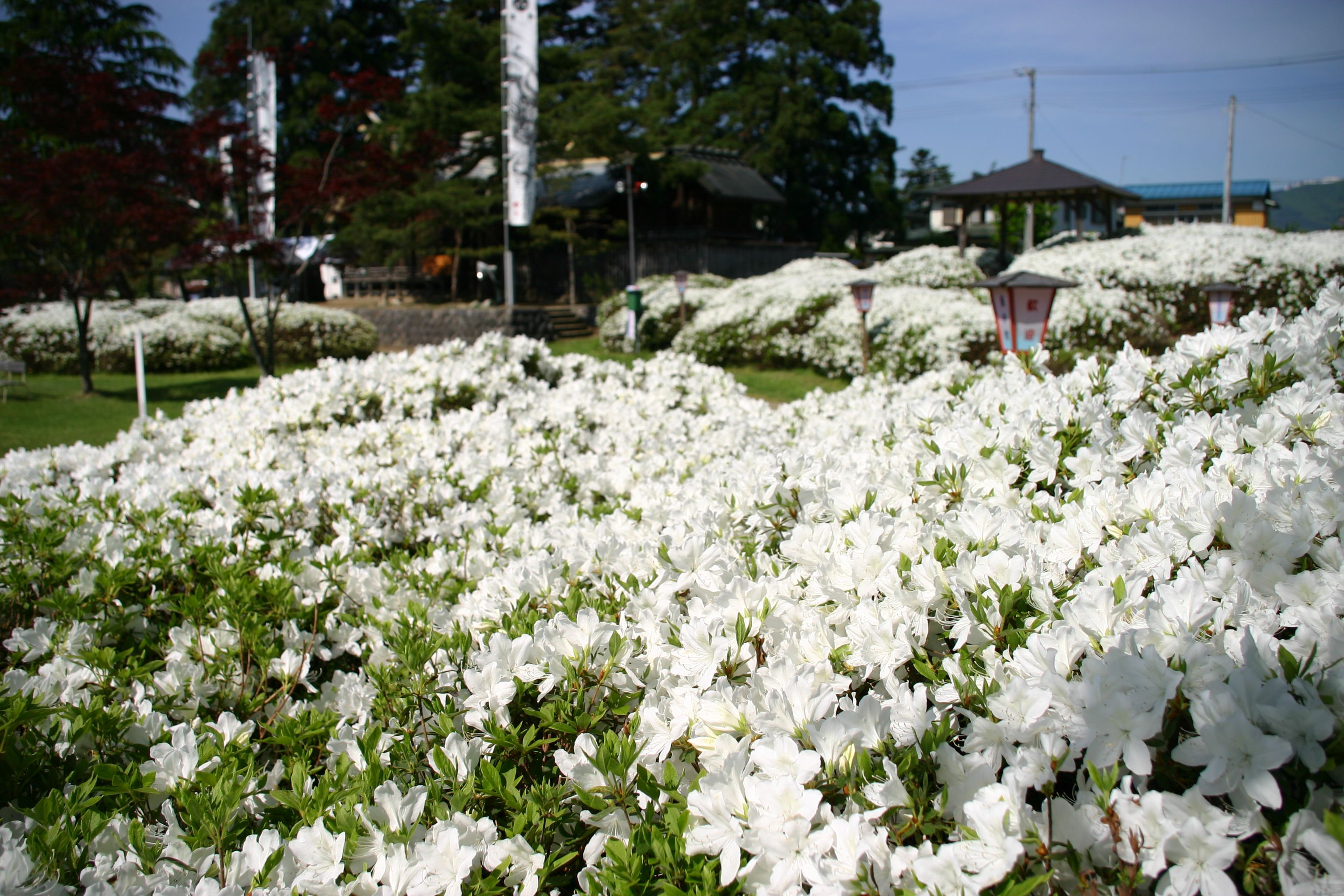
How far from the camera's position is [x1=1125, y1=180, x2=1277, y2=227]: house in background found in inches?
2163

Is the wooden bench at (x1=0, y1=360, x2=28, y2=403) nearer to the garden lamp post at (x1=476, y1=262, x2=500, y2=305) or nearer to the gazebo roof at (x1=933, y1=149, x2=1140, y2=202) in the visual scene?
the garden lamp post at (x1=476, y1=262, x2=500, y2=305)

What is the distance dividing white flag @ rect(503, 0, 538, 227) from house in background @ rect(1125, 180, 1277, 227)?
2104 inches

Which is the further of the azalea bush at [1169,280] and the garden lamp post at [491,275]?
the garden lamp post at [491,275]

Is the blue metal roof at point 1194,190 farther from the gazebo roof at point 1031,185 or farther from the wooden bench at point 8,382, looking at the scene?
the wooden bench at point 8,382

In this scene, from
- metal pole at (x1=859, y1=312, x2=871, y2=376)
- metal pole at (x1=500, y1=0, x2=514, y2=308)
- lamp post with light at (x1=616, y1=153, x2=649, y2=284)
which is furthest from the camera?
Result: lamp post with light at (x1=616, y1=153, x2=649, y2=284)

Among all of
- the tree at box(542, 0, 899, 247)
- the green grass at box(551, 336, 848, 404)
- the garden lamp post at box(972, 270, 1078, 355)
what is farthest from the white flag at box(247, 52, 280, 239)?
the tree at box(542, 0, 899, 247)

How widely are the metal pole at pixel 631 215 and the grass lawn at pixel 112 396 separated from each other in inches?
171

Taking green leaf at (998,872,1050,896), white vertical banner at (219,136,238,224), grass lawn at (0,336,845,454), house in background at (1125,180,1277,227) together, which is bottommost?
green leaf at (998,872,1050,896)

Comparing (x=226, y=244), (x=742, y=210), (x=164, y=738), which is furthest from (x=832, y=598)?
(x=742, y=210)

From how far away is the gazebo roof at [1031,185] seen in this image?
854 inches

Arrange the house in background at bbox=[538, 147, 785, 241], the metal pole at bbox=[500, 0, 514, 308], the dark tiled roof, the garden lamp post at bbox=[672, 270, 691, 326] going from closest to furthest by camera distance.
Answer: the metal pole at bbox=[500, 0, 514, 308] < the garden lamp post at bbox=[672, 270, 691, 326] < the house in background at bbox=[538, 147, 785, 241] < the dark tiled roof

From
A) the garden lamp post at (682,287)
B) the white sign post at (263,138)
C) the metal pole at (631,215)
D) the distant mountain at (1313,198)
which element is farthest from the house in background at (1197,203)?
the distant mountain at (1313,198)

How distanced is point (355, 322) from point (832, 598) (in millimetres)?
18918

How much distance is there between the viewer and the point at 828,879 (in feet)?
3.28
